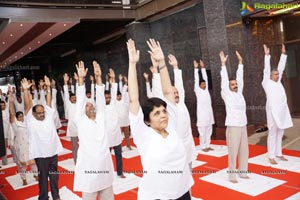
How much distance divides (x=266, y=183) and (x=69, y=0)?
7.36 meters

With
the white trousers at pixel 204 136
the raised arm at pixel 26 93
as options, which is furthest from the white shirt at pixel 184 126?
the white trousers at pixel 204 136

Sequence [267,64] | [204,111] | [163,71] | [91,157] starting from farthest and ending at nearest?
[204,111] < [267,64] < [91,157] < [163,71]

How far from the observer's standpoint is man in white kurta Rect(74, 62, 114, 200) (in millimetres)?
3055

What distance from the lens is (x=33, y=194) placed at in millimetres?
4762

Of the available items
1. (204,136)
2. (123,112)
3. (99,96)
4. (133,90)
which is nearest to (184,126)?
(99,96)

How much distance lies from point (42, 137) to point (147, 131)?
7.50 ft

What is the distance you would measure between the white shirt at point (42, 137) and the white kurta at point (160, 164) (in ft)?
7.27

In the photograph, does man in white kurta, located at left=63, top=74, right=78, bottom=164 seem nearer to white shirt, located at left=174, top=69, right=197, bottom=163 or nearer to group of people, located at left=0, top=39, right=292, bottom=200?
group of people, located at left=0, top=39, right=292, bottom=200

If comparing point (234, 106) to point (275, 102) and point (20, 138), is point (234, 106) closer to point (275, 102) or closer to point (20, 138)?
point (275, 102)

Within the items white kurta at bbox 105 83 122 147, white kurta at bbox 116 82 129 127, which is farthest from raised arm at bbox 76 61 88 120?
white kurta at bbox 116 82 129 127

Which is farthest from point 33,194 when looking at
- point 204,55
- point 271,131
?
point 204,55

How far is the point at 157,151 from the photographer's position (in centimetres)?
202

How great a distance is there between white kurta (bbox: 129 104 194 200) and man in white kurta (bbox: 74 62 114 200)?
1.11 meters

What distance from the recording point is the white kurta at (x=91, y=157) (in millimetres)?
3051
